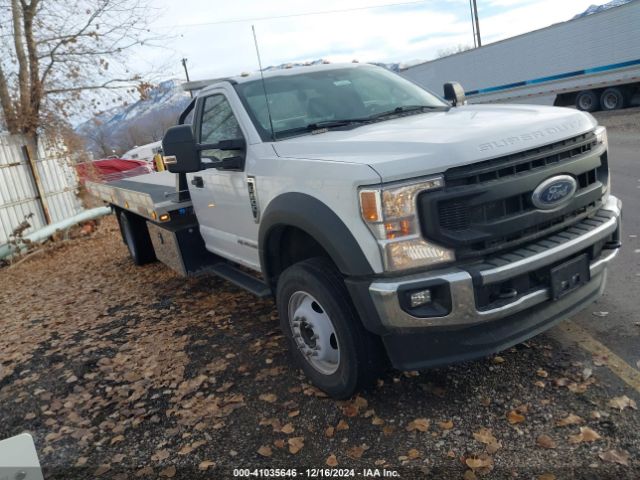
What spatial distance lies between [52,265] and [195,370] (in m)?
7.17

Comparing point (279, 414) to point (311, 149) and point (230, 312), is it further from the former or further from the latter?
point (230, 312)

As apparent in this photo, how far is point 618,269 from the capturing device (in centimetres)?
487

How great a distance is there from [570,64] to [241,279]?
19.7 meters

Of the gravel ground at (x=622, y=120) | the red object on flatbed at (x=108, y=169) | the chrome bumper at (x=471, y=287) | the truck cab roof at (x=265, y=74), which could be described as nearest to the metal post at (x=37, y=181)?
the red object on flatbed at (x=108, y=169)

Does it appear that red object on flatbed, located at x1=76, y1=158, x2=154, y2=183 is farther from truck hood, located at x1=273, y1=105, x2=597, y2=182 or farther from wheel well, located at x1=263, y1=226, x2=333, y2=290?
truck hood, located at x1=273, y1=105, x2=597, y2=182

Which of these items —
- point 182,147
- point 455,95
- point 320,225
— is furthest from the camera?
point 455,95

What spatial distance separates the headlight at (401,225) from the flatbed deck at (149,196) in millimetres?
3301

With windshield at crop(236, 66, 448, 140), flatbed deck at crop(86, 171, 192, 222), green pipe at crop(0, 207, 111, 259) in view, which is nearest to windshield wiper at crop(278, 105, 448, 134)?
windshield at crop(236, 66, 448, 140)

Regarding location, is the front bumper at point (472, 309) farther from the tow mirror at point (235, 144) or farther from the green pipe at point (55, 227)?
the green pipe at point (55, 227)

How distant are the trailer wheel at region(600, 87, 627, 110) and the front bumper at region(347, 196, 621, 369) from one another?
19.6 m

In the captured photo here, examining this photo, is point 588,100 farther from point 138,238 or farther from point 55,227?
point 138,238

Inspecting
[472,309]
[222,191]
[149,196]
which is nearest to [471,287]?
[472,309]

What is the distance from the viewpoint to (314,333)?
3.45m

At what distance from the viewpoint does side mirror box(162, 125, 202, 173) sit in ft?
13.0
